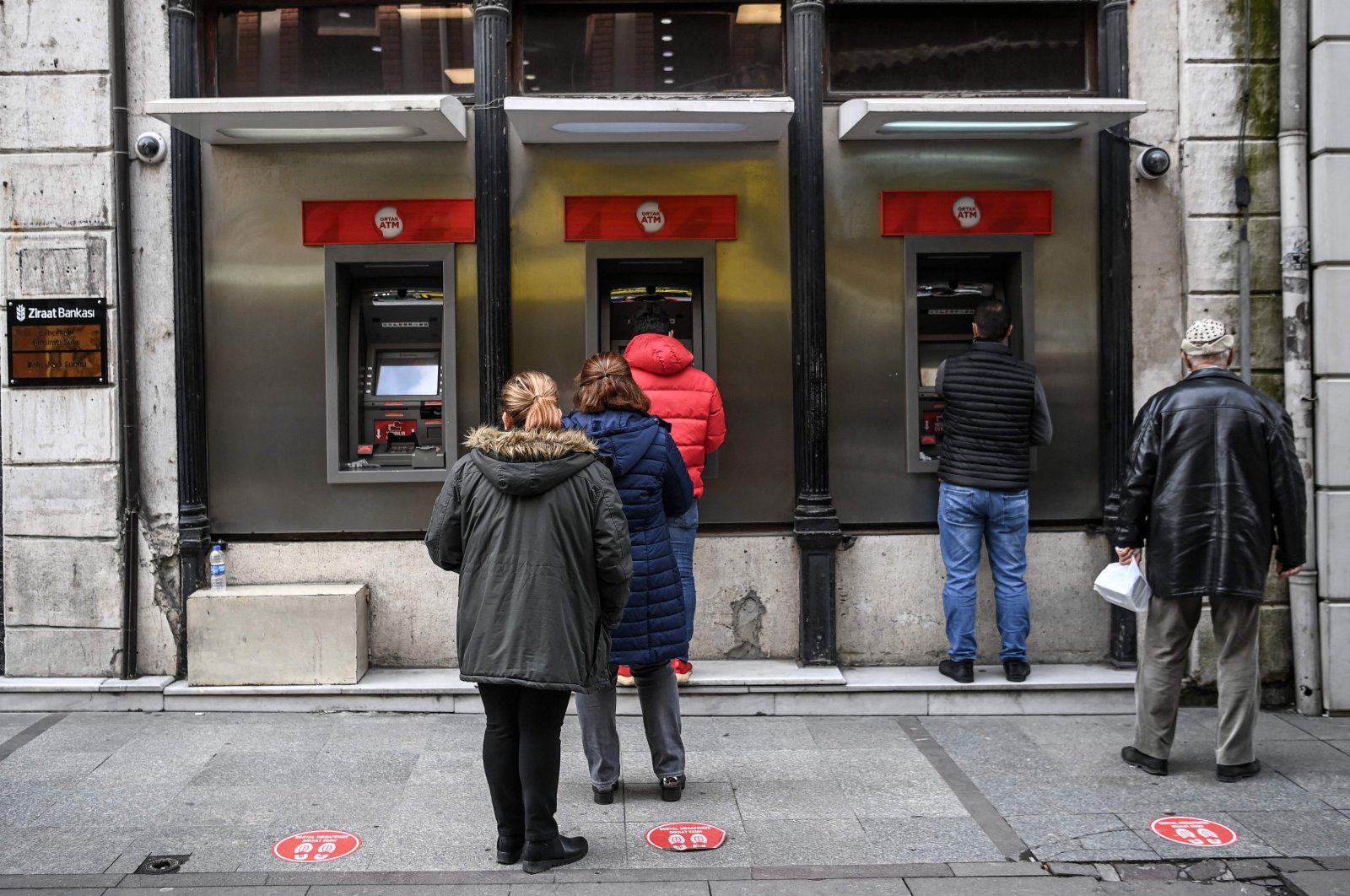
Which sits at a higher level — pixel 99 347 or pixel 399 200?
pixel 399 200

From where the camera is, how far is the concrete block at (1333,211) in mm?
5945

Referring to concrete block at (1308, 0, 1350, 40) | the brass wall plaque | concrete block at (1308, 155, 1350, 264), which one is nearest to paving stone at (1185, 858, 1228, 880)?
concrete block at (1308, 155, 1350, 264)

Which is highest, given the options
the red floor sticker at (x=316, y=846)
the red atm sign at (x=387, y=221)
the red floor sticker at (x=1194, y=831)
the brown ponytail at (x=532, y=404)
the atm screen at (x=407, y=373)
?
the red atm sign at (x=387, y=221)

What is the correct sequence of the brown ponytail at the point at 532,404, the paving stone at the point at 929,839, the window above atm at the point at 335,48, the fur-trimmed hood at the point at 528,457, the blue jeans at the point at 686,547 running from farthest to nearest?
1. the window above atm at the point at 335,48
2. the blue jeans at the point at 686,547
3. the paving stone at the point at 929,839
4. the brown ponytail at the point at 532,404
5. the fur-trimmed hood at the point at 528,457

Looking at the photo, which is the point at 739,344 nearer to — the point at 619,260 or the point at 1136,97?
the point at 619,260

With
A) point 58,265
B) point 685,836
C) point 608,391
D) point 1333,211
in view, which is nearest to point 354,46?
point 58,265

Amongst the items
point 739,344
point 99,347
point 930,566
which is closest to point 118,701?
point 99,347

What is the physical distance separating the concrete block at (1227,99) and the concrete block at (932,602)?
91.8 inches

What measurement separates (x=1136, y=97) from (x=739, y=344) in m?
2.55

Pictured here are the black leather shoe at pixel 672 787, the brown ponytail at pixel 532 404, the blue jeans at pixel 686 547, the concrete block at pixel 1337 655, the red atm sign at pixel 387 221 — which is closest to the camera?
the brown ponytail at pixel 532 404

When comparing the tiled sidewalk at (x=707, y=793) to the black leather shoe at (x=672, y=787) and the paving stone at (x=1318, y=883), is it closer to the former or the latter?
the black leather shoe at (x=672, y=787)

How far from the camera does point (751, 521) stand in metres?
6.48

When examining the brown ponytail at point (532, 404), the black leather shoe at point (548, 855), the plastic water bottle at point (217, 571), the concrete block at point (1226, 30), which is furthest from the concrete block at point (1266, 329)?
the plastic water bottle at point (217, 571)

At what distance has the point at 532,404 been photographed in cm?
402
